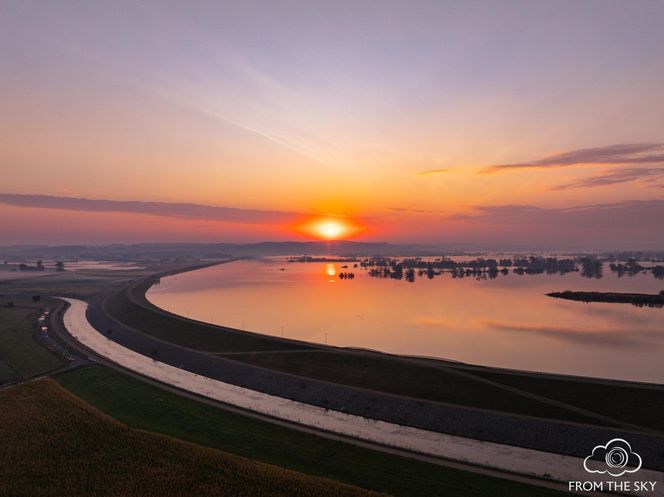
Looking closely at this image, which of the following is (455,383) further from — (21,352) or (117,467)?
(21,352)

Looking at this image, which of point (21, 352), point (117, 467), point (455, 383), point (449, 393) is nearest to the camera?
point (117, 467)

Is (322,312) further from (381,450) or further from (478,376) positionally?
(381,450)

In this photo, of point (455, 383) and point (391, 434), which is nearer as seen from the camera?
point (391, 434)

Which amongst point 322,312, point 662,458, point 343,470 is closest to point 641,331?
point 662,458

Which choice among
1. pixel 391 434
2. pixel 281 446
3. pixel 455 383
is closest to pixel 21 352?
pixel 281 446

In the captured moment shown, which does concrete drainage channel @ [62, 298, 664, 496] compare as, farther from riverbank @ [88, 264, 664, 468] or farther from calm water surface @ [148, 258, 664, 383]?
calm water surface @ [148, 258, 664, 383]
